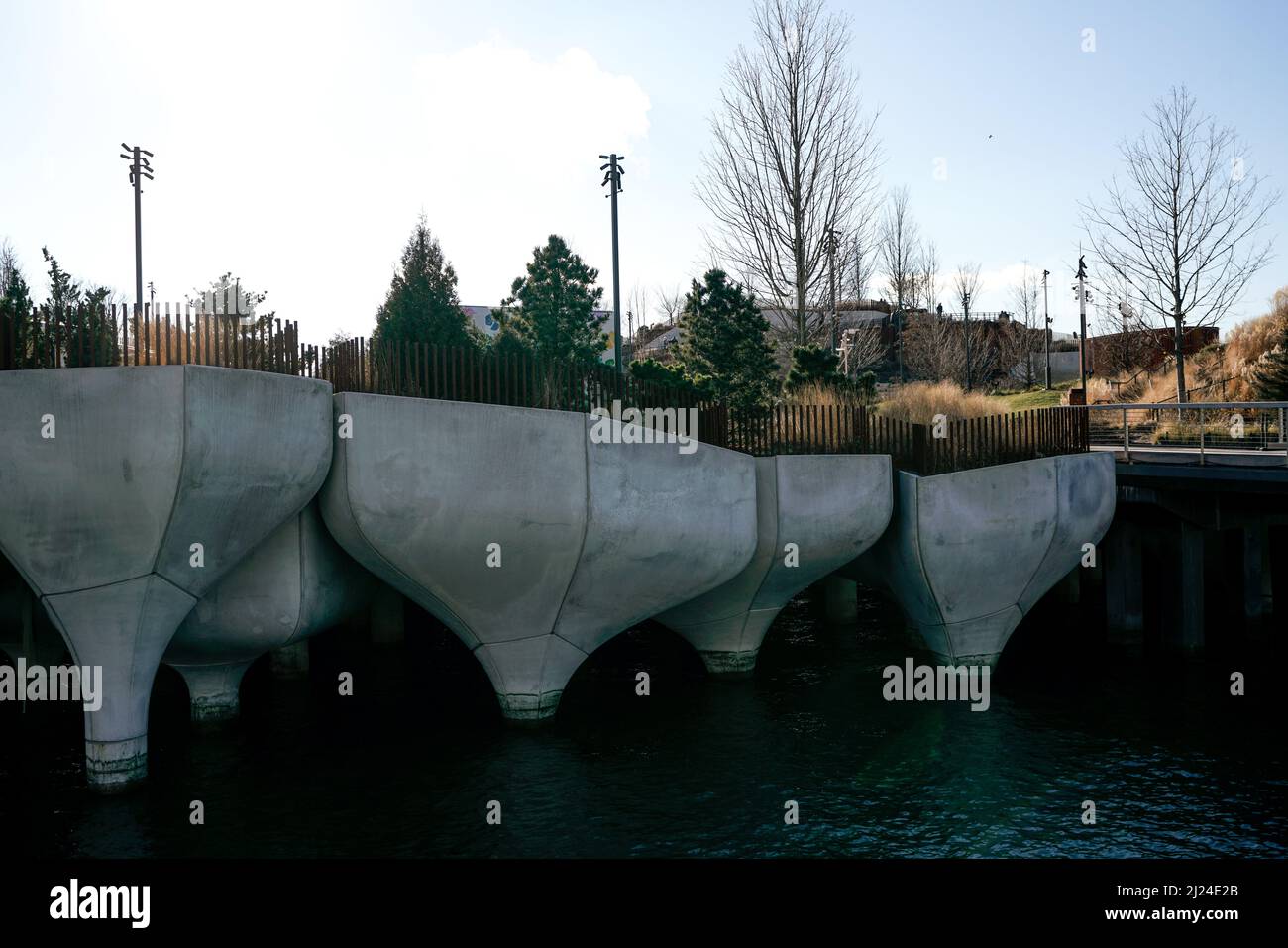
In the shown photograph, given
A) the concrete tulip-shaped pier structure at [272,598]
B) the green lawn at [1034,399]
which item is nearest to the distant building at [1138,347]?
the green lawn at [1034,399]

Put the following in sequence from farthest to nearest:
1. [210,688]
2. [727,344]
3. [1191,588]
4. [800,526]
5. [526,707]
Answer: [727,344] < [1191,588] < [800,526] < [210,688] < [526,707]

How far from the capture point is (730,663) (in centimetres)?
2003

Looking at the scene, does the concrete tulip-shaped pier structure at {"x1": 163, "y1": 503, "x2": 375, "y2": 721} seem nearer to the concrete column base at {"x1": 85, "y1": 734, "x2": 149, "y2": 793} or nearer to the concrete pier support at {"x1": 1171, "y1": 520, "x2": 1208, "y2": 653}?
the concrete column base at {"x1": 85, "y1": 734, "x2": 149, "y2": 793}

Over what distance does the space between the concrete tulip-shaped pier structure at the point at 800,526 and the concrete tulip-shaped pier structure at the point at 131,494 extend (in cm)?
832

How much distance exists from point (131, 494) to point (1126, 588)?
1980 cm

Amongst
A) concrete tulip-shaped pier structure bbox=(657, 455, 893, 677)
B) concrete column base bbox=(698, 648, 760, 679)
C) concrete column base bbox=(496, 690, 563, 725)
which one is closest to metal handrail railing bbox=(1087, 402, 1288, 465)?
concrete tulip-shaped pier structure bbox=(657, 455, 893, 677)

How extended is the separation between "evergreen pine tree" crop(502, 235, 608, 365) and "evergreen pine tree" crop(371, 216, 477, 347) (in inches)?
83.4

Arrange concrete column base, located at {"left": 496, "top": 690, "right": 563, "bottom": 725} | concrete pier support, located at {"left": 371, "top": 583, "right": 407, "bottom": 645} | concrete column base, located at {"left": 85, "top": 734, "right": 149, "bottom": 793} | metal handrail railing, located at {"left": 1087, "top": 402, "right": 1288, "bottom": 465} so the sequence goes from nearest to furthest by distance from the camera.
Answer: concrete column base, located at {"left": 85, "top": 734, "right": 149, "bottom": 793}
concrete column base, located at {"left": 496, "top": 690, "right": 563, "bottom": 725}
metal handrail railing, located at {"left": 1087, "top": 402, "right": 1288, "bottom": 465}
concrete pier support, located at {"left": 371, "top": 583, "right": 407, "bottom": 645}

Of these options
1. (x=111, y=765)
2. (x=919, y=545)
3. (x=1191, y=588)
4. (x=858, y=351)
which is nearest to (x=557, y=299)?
(x=858, y=351)

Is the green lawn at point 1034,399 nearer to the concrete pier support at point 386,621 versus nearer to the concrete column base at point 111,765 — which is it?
the concrete pier support at point 386,621

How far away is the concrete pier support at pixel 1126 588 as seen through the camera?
22203 millimetres

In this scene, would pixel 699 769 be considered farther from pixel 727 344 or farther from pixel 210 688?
pixel 727 344

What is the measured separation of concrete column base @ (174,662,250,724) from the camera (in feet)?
56.2
